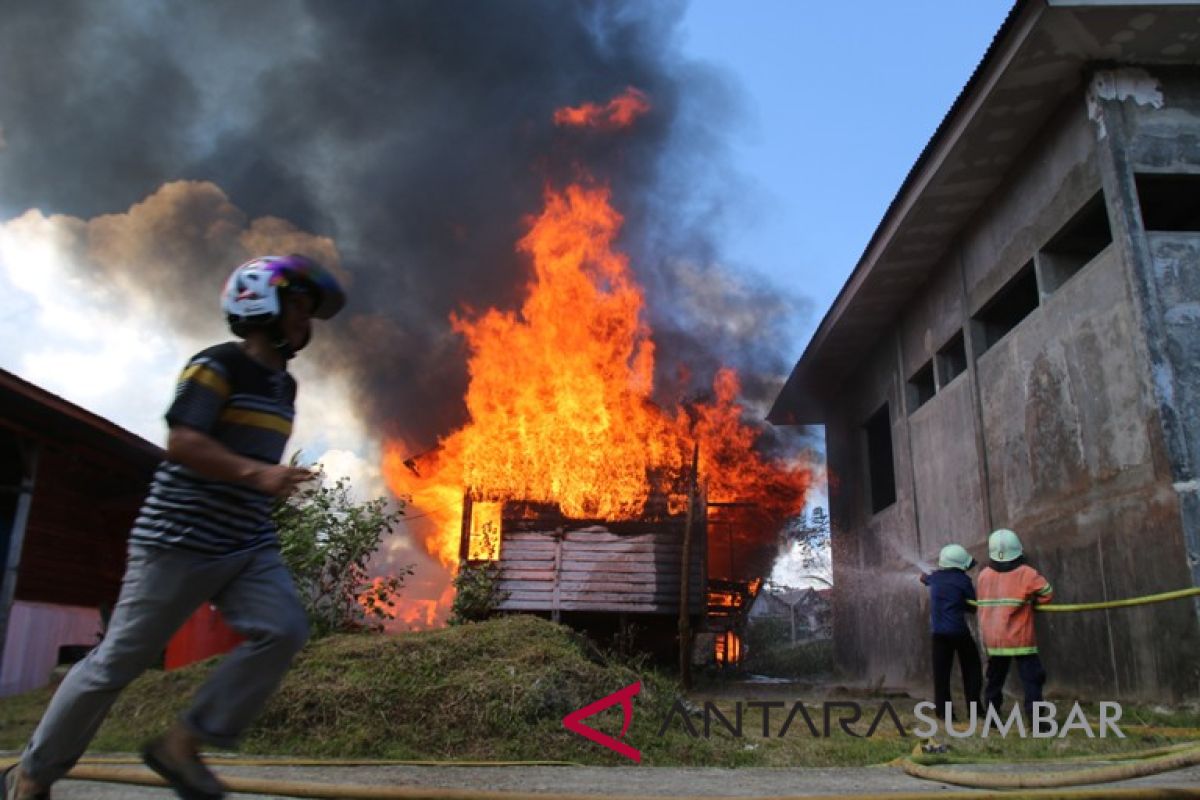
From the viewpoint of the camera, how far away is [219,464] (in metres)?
2.50

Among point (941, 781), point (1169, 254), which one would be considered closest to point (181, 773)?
point (941, 781)

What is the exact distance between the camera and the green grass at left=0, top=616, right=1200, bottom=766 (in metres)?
4.85

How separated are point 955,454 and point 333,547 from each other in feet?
27.7

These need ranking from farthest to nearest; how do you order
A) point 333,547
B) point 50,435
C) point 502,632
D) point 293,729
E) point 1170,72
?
point 333,547, point 50,435, point 1170,72, point 502,632, point 293,729

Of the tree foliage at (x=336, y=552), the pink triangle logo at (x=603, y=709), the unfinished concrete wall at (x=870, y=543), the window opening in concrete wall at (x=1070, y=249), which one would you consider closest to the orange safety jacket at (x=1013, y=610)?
the pink triangle logo at (x=603, y=709)

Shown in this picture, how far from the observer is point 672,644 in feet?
56.9

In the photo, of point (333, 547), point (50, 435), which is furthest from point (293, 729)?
point (50, 435)

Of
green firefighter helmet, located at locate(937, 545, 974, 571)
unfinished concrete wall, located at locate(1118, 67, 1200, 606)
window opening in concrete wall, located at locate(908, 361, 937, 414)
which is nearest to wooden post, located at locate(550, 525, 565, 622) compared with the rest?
window opening in concrete wall, located at locate(908, 361, 937, 414)

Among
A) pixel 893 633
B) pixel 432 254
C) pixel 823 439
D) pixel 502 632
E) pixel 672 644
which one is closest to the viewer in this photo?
pixel 502 632

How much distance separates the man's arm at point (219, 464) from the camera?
249 cm

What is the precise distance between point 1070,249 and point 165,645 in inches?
372

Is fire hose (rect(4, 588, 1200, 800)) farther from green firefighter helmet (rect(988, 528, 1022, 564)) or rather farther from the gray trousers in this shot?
green firefighter helmet (rect(988, 528, 1022, 564))

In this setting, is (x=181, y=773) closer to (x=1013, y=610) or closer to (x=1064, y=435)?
(x=1013, y=610)

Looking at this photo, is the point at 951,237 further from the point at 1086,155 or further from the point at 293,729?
the point at 293,729
